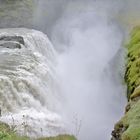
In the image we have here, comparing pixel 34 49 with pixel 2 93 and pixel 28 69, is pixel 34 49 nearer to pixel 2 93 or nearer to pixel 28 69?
pixel 28 69

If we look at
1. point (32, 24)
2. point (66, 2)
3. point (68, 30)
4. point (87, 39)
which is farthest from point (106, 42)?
point (66, 2)

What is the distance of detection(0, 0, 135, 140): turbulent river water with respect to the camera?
17.8m

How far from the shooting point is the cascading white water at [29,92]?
53.8 feet

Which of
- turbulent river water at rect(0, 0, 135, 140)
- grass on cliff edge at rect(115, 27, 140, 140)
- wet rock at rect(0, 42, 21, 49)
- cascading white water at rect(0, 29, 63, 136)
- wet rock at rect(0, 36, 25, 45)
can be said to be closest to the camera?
grass on cliff edge at rect(115, 27, 140, 140)

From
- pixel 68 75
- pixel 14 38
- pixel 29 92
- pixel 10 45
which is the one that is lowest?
pixel 29 92

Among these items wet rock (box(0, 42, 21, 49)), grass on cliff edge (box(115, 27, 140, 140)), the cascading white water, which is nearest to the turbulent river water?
the cascading white water

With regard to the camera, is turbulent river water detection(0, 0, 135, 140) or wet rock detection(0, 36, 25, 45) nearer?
turbulent river water detection(0, 0, 135, 140)

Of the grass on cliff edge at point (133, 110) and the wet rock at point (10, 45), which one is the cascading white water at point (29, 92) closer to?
the wet rock at point (10, 45)

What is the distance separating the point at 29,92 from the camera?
19.2 m

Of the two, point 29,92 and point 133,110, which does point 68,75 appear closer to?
point 29,92

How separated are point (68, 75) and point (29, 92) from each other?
23.7 ft

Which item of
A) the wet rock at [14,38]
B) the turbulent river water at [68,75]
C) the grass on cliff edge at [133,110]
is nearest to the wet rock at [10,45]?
the turbulent river water at [68,75]

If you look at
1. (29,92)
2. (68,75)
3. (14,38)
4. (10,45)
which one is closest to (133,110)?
(29,92)

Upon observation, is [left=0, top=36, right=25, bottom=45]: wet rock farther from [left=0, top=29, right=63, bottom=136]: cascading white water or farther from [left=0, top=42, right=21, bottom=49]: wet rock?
[left=0, top=29, right=63, bottom=136]: cascading white water
